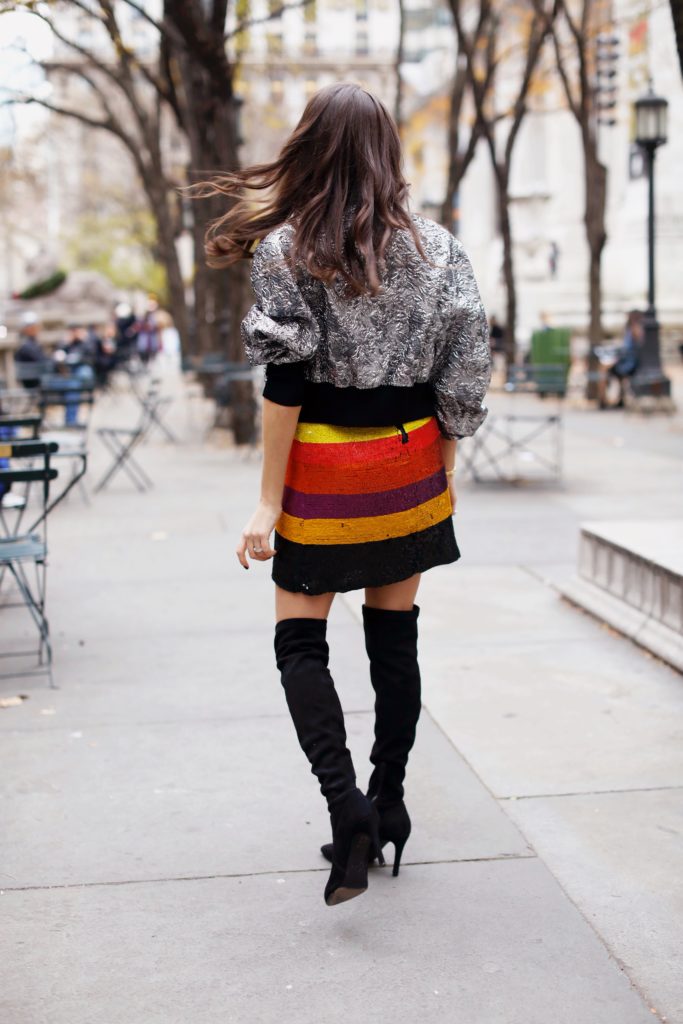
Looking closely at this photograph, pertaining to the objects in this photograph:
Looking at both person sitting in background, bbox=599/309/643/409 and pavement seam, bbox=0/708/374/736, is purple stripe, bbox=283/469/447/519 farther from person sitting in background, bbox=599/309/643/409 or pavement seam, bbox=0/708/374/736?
person sitting in background, bbox=599/309/643/409

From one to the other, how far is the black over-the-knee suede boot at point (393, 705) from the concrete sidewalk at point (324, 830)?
0.20 m

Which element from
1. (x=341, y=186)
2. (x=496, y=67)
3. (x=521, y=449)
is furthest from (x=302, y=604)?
(x=496, y=67)

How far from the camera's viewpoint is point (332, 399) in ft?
11.0

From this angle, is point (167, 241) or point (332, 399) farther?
point (167, 241)

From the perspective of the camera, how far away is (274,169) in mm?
3377

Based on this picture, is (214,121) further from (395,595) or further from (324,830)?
(395,595)

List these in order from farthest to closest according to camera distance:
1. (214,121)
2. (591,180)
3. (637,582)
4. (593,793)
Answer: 1. (591,180)
2. (214,121)
3. (637,582)
4. (593,793)

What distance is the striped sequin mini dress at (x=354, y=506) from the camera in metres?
3.38

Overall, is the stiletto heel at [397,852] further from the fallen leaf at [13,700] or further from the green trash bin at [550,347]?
the green trash bin at [550,347]

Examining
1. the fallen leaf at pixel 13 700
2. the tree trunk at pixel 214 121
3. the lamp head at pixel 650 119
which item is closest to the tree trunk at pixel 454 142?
the lamp head at pixel 650 119

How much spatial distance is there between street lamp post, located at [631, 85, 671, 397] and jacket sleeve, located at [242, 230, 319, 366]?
16035 mm

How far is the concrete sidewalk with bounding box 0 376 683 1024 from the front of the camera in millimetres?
3121

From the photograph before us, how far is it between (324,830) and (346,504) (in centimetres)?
117

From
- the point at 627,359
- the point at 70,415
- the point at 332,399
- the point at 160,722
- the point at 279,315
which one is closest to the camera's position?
the point at 279,315
